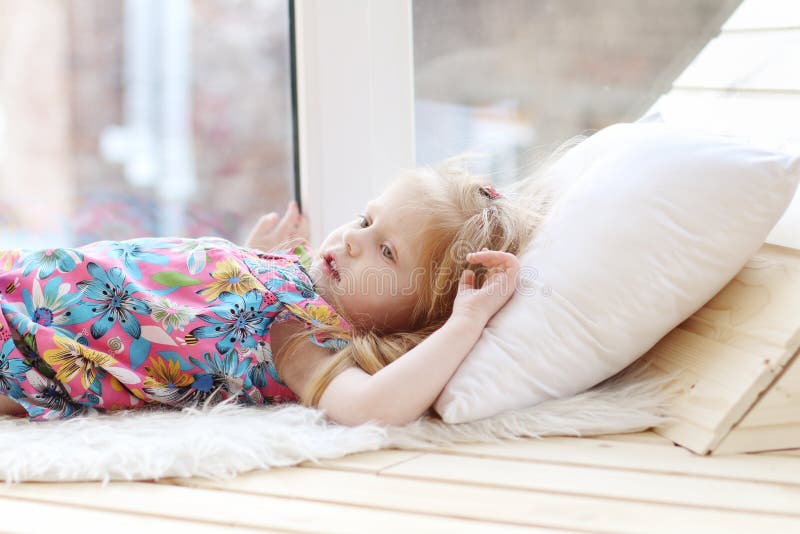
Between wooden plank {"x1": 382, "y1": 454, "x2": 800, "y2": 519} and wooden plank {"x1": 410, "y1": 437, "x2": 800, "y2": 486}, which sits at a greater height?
wooden plank {"x1": 382, "y1": 454, "x2": 800, "y2": 519}

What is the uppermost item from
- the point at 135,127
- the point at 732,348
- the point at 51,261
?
the point at 135,127

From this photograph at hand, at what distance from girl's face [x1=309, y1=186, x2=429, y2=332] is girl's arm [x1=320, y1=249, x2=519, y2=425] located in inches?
4.6

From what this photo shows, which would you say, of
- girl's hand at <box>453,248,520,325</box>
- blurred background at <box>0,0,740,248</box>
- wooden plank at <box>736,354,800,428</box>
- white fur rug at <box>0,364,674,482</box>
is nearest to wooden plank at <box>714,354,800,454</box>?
wooden plank at <box>736,354,800,428</box>

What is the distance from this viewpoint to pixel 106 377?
47.0 inches

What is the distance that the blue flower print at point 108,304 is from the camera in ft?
3.97

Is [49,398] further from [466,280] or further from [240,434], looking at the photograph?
[466,280]

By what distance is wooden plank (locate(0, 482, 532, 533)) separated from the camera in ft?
2.70

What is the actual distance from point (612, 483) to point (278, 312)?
568 mm

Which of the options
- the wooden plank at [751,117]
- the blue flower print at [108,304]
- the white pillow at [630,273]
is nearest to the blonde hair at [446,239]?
the white pillow at [630,273]

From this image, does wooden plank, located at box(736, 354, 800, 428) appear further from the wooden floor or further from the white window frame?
the white window frame

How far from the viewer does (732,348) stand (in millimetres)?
1125

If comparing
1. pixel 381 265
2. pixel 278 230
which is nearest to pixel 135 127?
pixel 278 230

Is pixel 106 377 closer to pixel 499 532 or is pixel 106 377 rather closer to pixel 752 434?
pixel 499 532

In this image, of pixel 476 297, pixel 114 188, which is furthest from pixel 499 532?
pixel 114 188
